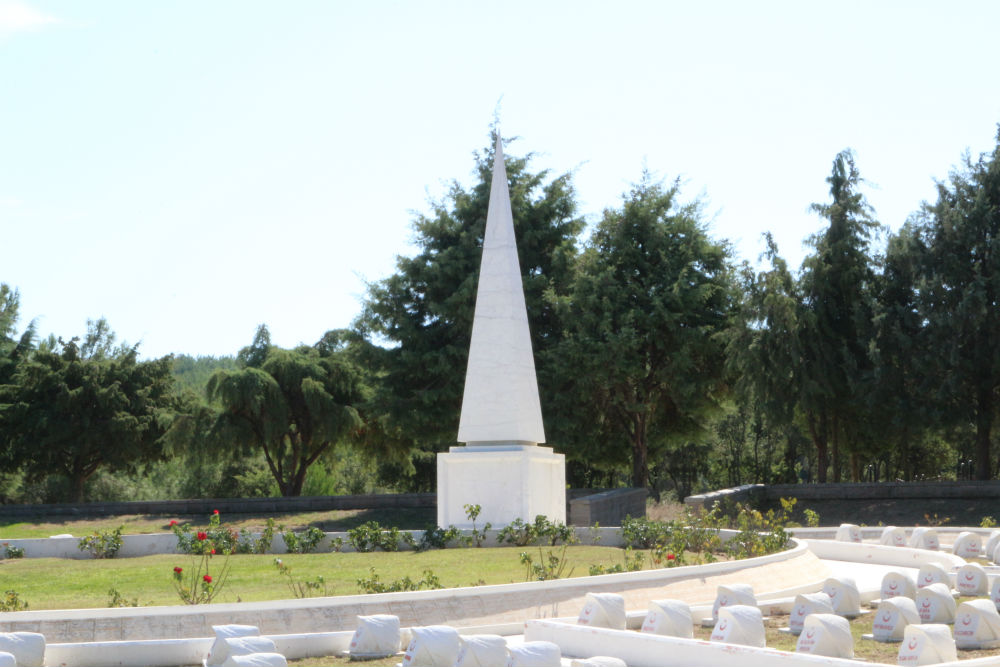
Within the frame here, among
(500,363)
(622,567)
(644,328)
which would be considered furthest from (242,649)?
(644,328)

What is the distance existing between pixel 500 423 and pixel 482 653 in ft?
32.7

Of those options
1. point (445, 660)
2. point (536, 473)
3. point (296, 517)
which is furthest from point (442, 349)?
point (445, 660)

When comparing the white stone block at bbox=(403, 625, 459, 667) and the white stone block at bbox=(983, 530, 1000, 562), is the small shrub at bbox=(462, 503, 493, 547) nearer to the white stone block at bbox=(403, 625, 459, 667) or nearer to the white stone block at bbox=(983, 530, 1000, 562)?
the white stone block at bbox=(403, 625, 459, 667)

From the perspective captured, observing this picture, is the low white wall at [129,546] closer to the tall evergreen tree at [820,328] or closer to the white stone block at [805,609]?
the white stone block at [805,609]

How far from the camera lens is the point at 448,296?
2873cm

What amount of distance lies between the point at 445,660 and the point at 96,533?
8414 millimetres

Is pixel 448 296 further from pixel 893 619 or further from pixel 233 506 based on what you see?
pixel 893 619

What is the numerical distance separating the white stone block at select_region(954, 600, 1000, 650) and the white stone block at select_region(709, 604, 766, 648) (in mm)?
1850

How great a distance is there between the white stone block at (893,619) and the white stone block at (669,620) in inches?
68.8

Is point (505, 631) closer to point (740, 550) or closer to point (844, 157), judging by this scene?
point (740, 550)

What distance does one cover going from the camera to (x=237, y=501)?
2786 centimetres

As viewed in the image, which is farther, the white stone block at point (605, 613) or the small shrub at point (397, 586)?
the small shrub at point (397, 586)

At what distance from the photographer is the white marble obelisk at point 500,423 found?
17.2m

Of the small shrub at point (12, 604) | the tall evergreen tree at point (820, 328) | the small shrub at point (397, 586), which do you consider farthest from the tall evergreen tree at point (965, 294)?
the small shrub at point (12, 604)
